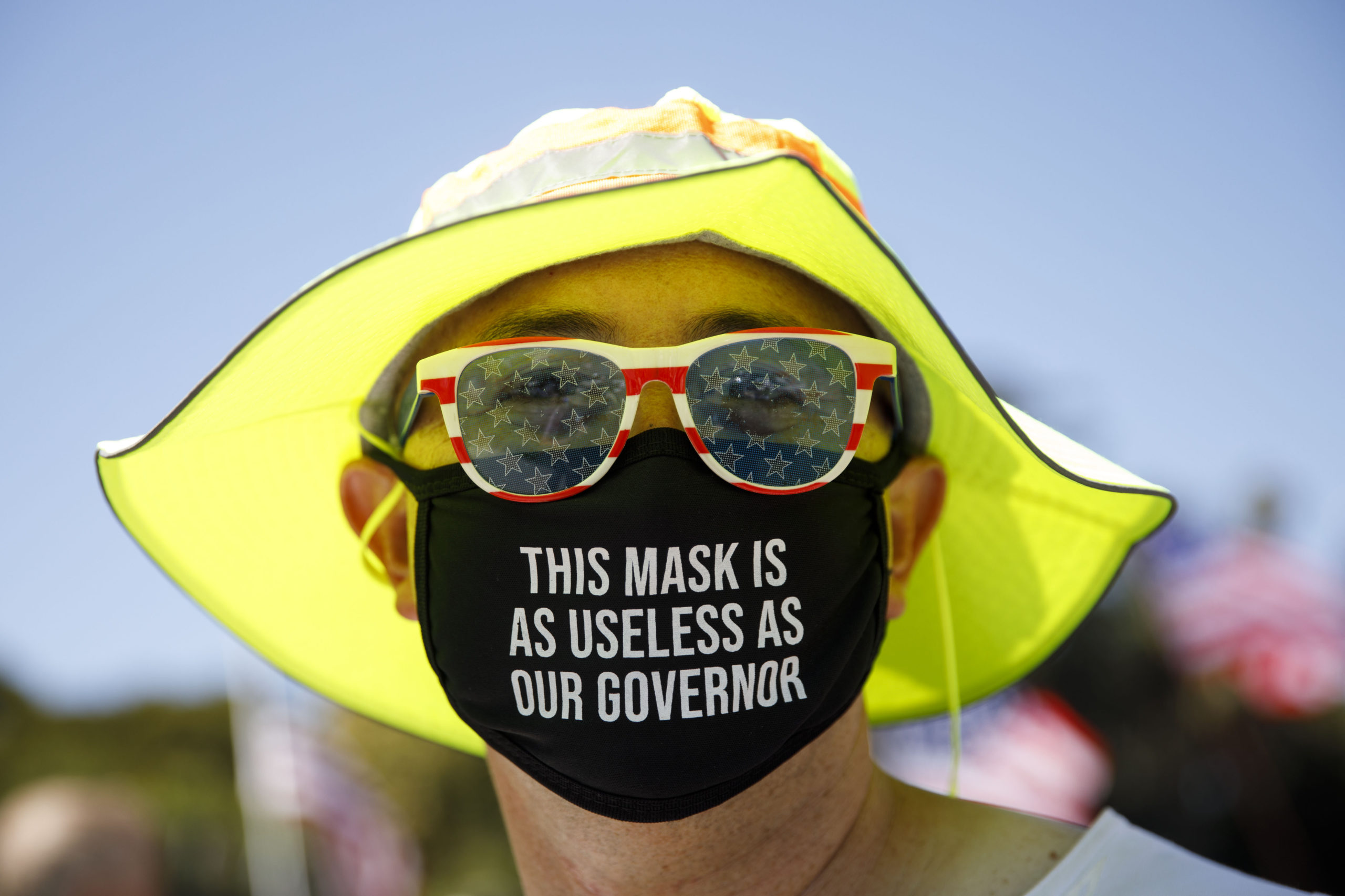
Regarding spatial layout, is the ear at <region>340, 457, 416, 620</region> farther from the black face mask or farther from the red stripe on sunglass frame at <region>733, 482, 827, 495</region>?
the red stripe on sunglass frame at <region>733, 482, 827, 495</region>

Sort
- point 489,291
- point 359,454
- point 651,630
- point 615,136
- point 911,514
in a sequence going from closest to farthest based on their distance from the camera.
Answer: point 651,630, point 615,136, point 489,291, point 911,514, point 359,454

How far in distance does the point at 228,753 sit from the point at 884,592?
21.9 m

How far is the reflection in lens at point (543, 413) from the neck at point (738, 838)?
0.59 m

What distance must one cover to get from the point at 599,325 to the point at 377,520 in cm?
76

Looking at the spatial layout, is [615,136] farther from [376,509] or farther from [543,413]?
[376,509]

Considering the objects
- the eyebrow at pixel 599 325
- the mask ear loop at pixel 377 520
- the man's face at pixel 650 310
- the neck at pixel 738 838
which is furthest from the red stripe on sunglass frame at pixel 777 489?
the mask ear loop at pixel 377 520

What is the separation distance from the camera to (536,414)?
1.67 m

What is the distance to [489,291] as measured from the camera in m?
1.84

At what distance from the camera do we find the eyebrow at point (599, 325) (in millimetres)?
1712

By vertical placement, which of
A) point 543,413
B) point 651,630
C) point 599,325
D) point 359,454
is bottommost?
point 651,630

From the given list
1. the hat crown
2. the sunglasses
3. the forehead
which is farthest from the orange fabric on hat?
the sunglasses

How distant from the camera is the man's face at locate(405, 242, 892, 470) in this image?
1712mm

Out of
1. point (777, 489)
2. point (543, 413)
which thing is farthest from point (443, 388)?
point (777, 489)

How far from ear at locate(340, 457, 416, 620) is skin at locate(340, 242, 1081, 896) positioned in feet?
0.59
